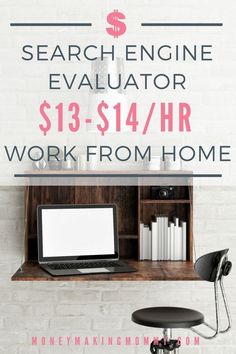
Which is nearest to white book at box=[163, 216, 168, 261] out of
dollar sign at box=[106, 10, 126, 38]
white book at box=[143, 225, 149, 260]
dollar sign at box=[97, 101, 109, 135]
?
white book at box=[143, 225, 149, 260]

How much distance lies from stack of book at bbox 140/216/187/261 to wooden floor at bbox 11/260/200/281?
0.15 metres

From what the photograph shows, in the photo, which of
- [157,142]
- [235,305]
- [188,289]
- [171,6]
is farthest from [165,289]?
A: [171,6]

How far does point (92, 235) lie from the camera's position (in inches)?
156

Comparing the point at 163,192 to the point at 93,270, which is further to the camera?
the point at 163,192

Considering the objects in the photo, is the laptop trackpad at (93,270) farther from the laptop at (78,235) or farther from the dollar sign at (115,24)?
the dollar sign at (115,24)

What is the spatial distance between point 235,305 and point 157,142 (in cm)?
109

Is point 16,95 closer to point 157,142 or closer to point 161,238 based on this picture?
point 157,142

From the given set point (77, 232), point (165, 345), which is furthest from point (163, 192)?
point (165, 345)

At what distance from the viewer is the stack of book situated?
3936mm

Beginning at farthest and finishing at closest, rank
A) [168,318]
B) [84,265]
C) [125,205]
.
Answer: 1. [125,205]
2. [84,265]
3. [168,318]

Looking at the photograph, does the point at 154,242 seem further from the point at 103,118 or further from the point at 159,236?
the point at 103,118

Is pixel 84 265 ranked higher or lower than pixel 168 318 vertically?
higher

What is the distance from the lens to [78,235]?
12.9 feet

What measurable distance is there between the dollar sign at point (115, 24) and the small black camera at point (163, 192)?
3.18ft
